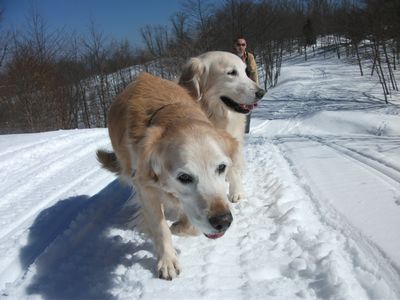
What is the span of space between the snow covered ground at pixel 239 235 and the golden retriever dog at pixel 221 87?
3.12 feet

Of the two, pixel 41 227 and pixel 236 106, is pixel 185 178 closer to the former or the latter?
pixel 41 227

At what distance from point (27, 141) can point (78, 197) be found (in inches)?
140

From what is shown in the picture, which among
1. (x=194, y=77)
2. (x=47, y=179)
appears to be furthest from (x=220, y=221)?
(x=47, y=179)

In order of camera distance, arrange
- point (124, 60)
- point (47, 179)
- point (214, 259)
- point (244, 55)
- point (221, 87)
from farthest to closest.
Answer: point (124, 60) → point (244, 55) → point (47, 179) → point (221, 87) → point (214, 259)

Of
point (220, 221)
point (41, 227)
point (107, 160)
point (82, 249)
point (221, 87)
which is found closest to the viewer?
point (220, 221)

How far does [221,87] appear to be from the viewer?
4.61 metres

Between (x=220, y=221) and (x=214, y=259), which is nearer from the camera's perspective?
(x=220, y=221)

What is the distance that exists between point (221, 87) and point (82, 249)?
2390 mm

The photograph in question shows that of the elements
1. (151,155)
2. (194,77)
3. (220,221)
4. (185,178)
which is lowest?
(220,221)

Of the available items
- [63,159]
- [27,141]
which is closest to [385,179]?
[63,159]

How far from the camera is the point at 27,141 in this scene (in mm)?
7547

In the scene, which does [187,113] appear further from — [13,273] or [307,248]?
[13,273]

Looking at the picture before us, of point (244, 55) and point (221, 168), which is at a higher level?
point (244, 55)

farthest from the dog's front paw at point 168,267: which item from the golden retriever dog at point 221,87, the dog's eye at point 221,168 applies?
the golden retriever dog at point 221,87
